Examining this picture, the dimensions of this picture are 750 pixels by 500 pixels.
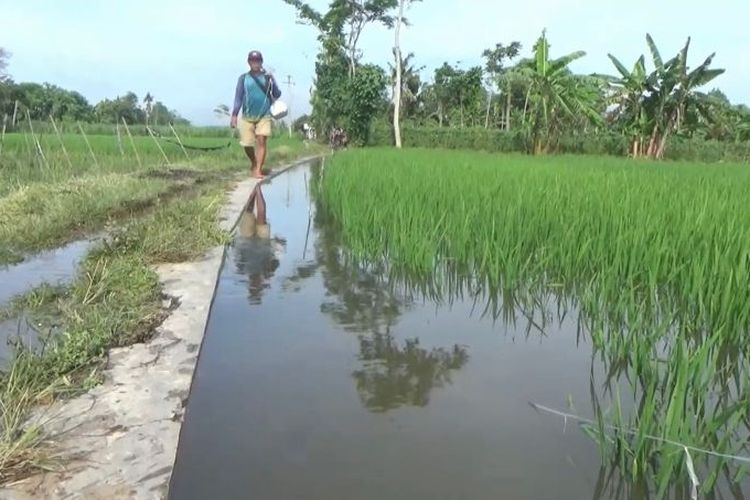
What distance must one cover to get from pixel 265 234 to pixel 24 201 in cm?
182

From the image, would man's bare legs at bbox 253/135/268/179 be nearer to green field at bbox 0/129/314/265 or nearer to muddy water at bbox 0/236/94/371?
green field at bbox 0/129/314/265

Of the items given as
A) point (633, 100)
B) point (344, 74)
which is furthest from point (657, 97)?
point (344, 74)

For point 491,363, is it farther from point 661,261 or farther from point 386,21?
point 386,21

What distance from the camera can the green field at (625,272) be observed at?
4.99ft

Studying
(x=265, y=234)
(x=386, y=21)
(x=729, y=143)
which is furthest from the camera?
(x=386, y=21)

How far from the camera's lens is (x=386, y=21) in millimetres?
25312

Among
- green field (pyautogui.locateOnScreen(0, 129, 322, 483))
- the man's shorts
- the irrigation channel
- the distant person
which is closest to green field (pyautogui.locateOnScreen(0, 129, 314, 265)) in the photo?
green field (pyautogui.locateOnScreen(0, 129, 322, 483))

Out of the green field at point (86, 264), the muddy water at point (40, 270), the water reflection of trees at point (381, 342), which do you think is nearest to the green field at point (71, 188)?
the green field at point (86, 264)

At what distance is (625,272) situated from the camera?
2971 mm

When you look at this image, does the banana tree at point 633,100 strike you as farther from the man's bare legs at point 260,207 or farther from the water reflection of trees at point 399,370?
the water reflection of trees at point 399,370

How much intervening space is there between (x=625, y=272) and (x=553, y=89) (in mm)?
15608

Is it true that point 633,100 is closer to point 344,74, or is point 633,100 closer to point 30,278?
point 344,74

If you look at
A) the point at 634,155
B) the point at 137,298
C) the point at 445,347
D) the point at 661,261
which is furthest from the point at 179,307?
the point at 634,155

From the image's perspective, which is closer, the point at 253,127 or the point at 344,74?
the point at 253,127
